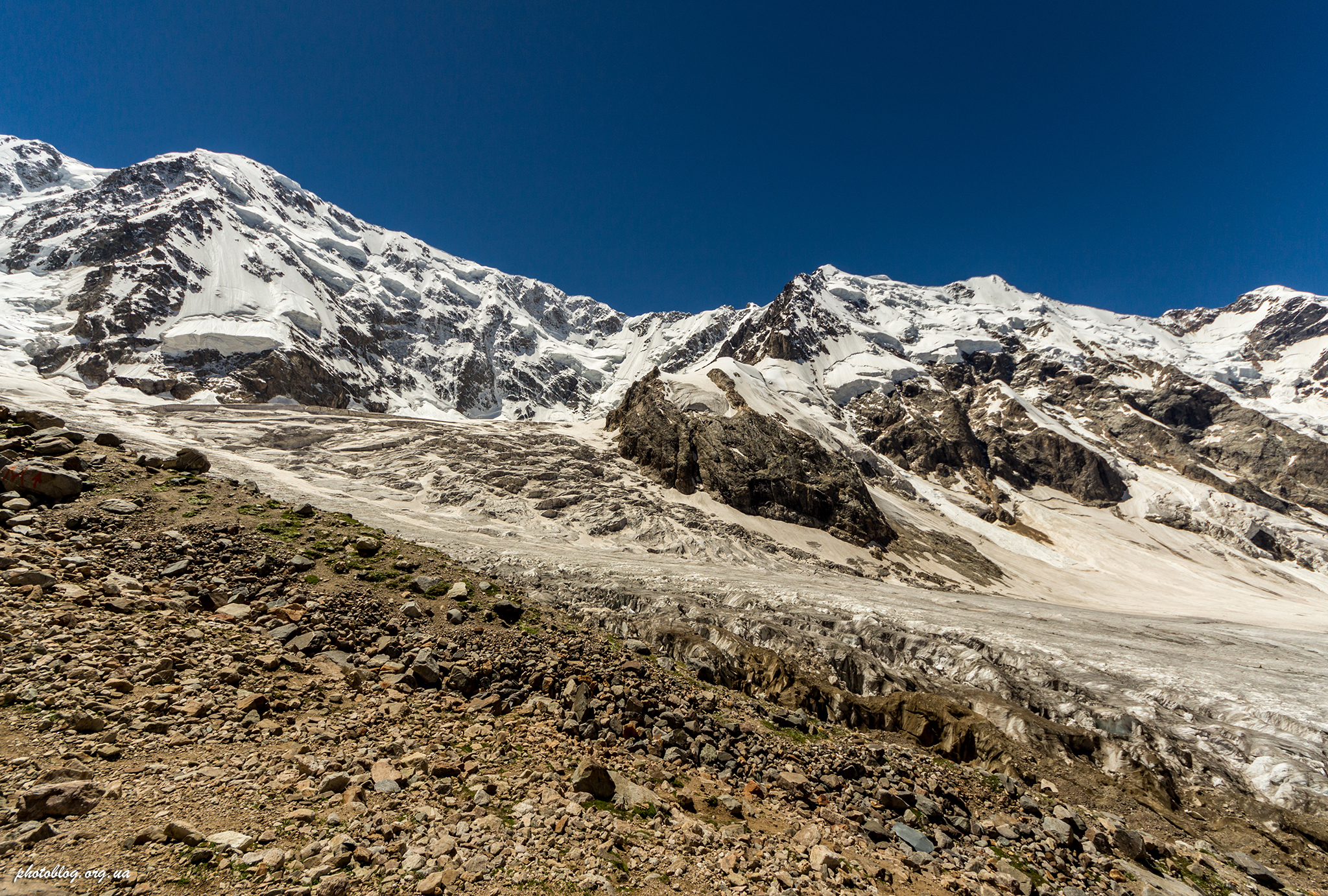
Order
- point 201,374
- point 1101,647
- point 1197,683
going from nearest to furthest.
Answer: point 1197,683 → point 1101,647 → point 201,374

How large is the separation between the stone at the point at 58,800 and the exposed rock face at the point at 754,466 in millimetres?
69304

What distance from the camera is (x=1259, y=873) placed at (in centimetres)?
1136

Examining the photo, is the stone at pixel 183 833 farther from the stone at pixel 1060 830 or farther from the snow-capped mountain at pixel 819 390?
the snow-capped mountain at pixel 819 390

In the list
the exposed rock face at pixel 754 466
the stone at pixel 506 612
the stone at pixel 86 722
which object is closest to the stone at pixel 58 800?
the stone at pixel 86 722

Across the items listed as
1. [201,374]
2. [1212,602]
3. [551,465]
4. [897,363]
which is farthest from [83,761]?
[897,363]

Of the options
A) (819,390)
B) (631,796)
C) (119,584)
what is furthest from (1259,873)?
(819,390)

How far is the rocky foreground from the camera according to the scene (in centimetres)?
569

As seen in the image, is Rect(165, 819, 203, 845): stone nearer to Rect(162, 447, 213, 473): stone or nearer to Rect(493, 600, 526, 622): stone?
Rect(493, 600, 526, 622): stone

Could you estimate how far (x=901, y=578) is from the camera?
66.9 metres

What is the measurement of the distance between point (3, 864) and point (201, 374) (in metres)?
180

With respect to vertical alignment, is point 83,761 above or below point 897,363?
below

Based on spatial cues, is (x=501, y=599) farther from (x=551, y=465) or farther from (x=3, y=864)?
(x=551, y=465)

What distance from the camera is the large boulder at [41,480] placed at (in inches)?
509

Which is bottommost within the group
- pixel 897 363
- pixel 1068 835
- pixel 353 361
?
pixel 1068 835
